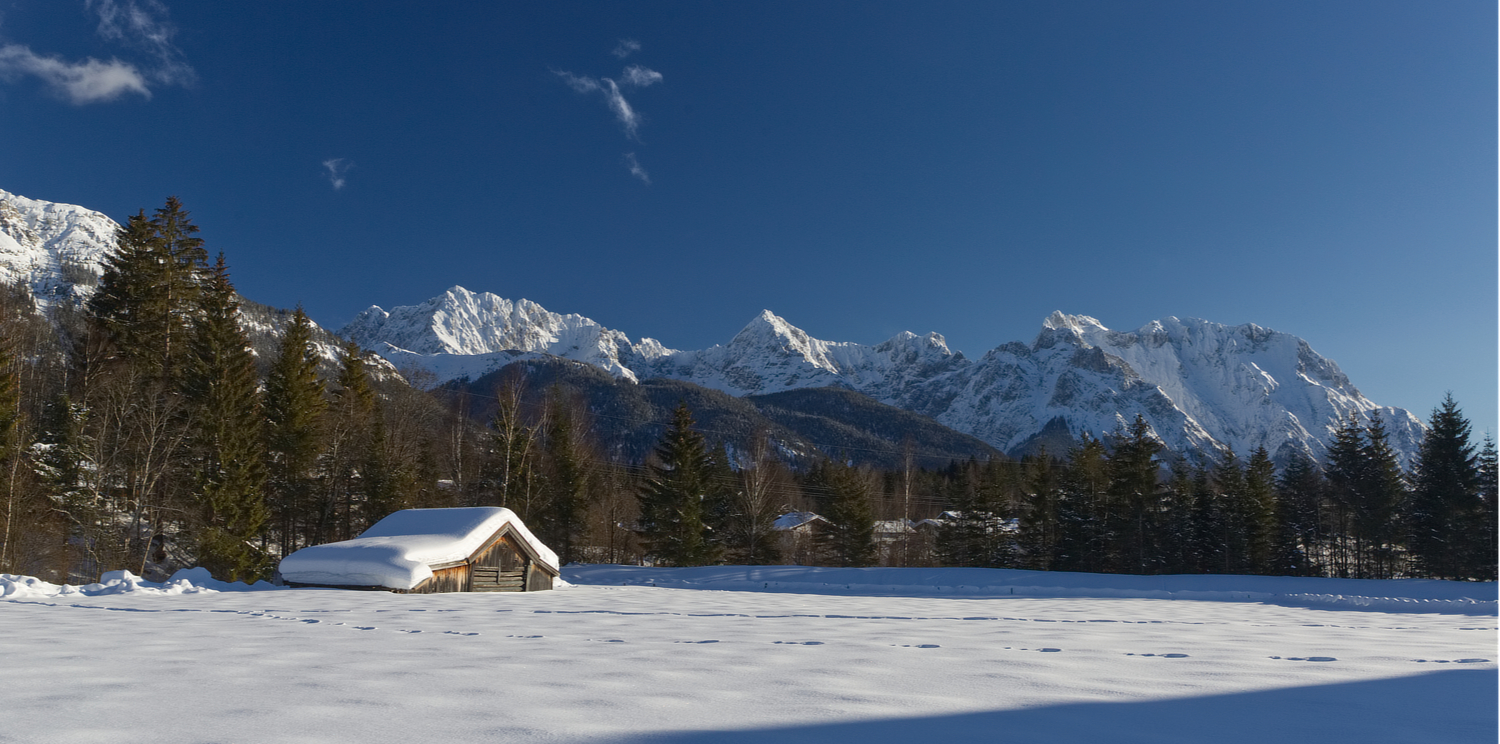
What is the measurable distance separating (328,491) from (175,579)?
788 inches

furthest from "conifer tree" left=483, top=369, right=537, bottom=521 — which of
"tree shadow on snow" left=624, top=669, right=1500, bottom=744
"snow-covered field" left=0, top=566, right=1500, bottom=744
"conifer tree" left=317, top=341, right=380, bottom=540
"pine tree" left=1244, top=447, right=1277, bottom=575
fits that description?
"pine tree" left=1244, top=447, right=1277, bottom=575

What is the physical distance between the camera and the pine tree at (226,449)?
22.9m

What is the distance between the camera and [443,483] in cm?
3934

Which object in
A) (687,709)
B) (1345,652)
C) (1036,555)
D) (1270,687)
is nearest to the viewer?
(687,709)

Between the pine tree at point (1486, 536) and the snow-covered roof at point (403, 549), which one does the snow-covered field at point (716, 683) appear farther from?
the pine tree at point (1486, 536)

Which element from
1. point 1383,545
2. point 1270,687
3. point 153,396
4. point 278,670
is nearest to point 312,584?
point 153,396

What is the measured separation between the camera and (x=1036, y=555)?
132ft

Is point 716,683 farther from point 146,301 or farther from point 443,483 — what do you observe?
point 443,483

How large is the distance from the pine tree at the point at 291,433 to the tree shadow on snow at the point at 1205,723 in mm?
30837

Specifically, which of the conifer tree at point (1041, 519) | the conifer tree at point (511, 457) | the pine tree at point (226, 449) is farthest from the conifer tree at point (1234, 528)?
the pine tree at point (226, 449)

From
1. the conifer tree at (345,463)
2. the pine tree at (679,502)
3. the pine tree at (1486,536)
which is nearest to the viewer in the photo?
the conifer tree at (345,463)

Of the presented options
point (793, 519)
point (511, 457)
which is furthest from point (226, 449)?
point (793, 519)

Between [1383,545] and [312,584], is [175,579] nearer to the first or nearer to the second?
[312,584]

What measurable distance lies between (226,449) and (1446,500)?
47724 millimetres
